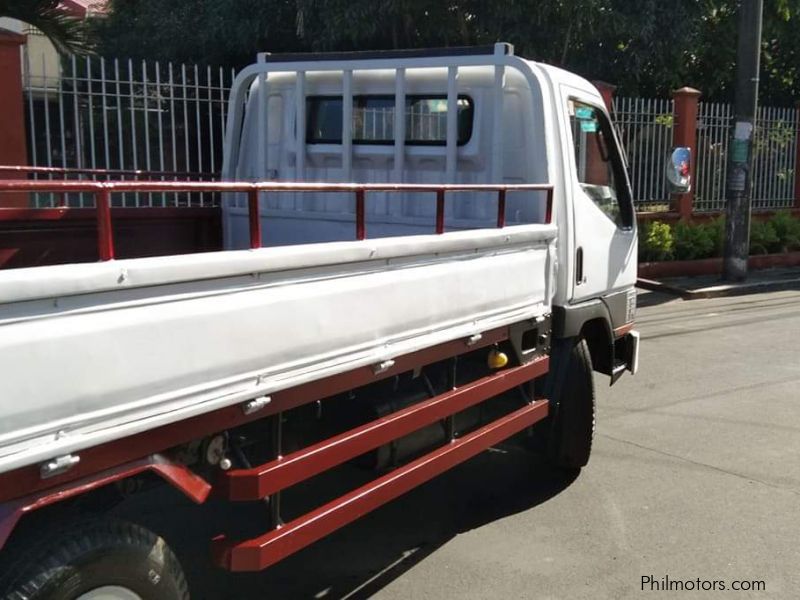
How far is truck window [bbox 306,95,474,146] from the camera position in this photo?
4.76 m

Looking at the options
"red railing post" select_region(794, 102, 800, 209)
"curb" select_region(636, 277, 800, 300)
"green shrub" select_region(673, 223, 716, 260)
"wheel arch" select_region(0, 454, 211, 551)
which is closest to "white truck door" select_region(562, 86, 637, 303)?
"wheel arch" select_region(0, 454, 211, 551)

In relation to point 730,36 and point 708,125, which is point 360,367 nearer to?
point 708,125

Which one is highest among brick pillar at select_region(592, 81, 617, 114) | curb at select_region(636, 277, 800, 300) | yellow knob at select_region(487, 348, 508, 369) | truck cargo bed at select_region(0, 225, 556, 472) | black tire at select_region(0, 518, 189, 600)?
brick pillar at select_region(592, 81, 617, 114)

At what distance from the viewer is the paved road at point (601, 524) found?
3754 mm

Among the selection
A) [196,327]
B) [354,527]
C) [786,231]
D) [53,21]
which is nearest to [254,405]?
[196,327]

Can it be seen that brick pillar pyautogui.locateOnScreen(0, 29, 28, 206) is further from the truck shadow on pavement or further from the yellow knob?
the yellow knob

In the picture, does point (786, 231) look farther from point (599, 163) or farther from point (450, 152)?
point (450, 152)

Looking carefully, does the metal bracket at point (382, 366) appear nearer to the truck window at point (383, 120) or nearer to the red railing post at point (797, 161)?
the truck window at point (383, 120)

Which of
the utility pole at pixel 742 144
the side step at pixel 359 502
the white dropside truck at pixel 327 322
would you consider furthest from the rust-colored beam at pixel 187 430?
the utility pole at pixel 742 144

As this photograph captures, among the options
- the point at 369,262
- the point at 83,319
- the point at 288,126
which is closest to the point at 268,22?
the point at 288,126

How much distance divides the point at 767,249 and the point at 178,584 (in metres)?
14.4

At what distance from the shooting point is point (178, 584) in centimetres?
255

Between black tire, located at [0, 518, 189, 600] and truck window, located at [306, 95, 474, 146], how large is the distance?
298 centimetres

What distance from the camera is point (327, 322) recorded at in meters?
2.89
